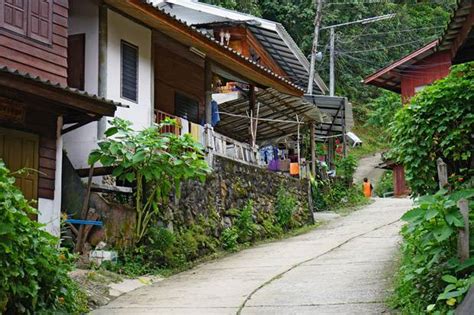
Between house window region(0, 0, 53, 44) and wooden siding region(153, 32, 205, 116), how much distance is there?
402cm

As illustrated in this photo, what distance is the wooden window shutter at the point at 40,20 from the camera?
37.4 feet

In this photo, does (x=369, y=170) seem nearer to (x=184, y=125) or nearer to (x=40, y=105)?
(x=184, y=125)

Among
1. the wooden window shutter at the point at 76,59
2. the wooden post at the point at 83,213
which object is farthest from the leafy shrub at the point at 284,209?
the wooden post at the point at 83,213

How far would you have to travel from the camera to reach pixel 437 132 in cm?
1004

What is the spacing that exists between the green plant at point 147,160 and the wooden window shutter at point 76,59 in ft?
4.55

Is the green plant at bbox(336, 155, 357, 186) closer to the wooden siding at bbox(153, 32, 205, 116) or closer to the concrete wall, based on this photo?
the wooden siding at bbox(153, 32, 205, 116)

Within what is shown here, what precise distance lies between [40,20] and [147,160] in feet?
9.41

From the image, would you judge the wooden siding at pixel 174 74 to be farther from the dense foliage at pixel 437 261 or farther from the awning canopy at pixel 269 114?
the dense foliage at pixel 437 261

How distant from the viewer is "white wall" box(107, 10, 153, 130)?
531 inches

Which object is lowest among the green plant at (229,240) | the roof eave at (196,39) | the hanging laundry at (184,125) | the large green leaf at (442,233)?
the green plant at (229,240)

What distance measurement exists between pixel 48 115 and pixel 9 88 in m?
1.90

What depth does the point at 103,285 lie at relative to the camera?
10430 mm

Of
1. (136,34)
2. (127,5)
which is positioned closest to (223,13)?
(136,34)

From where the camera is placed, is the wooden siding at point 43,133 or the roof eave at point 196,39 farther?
the roof eave at point 196,39
